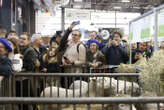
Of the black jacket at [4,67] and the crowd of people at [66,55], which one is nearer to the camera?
the black jacket at [4,67]

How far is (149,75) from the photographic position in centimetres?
204

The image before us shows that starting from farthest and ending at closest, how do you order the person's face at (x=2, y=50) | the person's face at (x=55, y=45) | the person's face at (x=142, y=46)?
the person's face at (x=142, y=46), the person's face at (x=55, y=45), the person's face at (x=2, y=50)

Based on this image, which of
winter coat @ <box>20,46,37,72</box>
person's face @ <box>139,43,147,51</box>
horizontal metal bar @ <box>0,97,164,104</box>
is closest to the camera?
horizontal metal bar @ <box>0,97,164,104</box>

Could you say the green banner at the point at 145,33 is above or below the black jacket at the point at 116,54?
above

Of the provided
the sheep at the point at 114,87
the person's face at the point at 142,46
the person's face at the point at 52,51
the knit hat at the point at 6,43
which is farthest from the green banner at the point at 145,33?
the person's face at the point at 142,46

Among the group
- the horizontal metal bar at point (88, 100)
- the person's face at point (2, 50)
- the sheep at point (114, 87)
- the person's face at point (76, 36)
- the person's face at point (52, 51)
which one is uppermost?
the person's face at point (76, 36)

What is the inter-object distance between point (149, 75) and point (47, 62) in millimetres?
2157

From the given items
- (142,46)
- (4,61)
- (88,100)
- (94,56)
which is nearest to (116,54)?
(94,56)

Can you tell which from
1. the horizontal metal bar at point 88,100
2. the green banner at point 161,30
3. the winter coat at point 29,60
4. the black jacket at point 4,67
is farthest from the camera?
the winter coat at point 29,60

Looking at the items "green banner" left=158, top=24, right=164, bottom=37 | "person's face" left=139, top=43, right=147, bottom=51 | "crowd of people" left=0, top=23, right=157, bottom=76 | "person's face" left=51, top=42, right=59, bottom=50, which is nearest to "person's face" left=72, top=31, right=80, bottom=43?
"crowd of people" left=0, top=23, right=157, bottom=76

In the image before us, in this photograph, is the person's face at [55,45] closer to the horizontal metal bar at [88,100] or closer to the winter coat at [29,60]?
the winter coat at [29,60]

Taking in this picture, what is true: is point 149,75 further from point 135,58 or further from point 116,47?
point 135,58

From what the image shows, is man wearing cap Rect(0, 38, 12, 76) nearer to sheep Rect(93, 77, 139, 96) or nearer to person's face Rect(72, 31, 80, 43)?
sheep Rect(93, 77, 139, 96)

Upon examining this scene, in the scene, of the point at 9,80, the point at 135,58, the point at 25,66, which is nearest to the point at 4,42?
the point at 9,80
